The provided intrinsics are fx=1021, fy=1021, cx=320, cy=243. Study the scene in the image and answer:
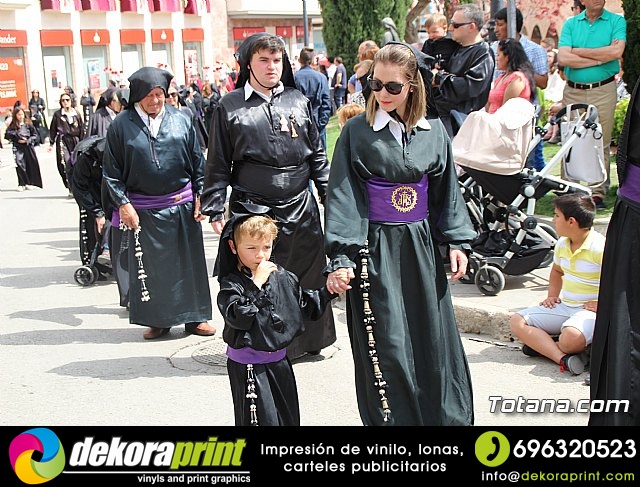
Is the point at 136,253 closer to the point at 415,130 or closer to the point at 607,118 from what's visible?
the point at 415,130

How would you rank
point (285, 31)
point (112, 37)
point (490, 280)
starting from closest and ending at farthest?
point (490, 280)
point (112, 37)
point (285, 31)

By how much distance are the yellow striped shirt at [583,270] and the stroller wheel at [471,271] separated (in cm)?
176

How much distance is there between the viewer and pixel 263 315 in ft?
16.1

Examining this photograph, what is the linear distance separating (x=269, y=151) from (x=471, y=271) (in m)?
2.64

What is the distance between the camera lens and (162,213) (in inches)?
315

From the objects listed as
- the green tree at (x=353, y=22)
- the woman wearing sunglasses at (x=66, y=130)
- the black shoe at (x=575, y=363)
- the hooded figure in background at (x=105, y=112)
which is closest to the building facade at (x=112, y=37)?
the green tree at (x=353, y=22)

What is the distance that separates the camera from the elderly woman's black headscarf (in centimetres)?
666

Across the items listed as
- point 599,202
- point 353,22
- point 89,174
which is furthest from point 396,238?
point 353,22

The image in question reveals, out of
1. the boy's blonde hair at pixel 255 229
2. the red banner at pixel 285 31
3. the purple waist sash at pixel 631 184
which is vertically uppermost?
the red banner at pixel 285 31

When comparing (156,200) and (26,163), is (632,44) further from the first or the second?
(26,163)

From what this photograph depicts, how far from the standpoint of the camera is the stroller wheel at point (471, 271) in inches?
334

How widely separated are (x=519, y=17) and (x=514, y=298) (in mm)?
4361

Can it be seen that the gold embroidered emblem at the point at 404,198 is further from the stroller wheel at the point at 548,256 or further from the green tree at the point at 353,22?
the green tree at the point at 353,22

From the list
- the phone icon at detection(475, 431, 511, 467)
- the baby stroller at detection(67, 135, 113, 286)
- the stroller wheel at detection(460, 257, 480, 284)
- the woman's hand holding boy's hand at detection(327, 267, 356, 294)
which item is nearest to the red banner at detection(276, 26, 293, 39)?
the baby stroller at detection(67, 135, 113, 286)
